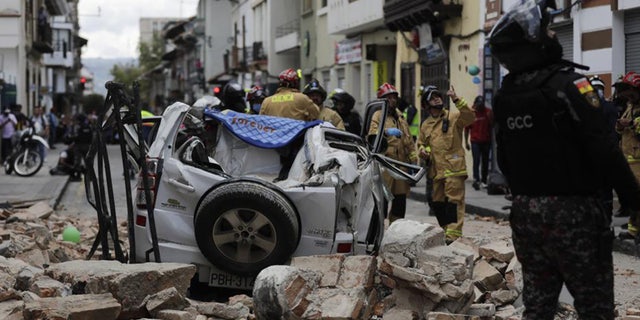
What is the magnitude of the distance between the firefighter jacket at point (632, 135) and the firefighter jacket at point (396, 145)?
2.30 m

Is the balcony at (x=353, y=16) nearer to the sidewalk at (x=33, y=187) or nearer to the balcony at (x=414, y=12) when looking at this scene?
the balcony at (x=414, y=12)

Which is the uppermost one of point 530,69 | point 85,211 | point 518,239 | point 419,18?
point 419,18

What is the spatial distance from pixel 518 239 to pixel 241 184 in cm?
316

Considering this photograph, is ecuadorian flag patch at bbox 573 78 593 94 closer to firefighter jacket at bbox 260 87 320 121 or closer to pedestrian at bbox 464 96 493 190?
firefighter jacket at bbox 260 87 320 121

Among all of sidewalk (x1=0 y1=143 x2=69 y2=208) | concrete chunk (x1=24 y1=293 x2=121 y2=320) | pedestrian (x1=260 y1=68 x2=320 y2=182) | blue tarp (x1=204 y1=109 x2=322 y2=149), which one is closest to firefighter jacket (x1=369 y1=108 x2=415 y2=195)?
pedestrian (x1=260 y1=68 x2=320 y2=182)

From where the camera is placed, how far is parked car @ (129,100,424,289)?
7723mm

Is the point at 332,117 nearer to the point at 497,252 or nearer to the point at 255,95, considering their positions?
the point at 255,95

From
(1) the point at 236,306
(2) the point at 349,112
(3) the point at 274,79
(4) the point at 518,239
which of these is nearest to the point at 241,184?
(1) the point at 236,306

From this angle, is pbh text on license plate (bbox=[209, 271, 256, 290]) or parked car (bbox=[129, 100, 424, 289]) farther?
pbh text on license plate (bbox=[209, 271, 256, 290])

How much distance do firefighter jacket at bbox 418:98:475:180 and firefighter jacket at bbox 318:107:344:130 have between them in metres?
1.04

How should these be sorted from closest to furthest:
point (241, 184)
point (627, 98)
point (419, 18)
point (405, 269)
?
point (405, 269)
point (241, 184)
point (627, 98)
point (419, 18)

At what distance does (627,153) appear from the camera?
1204 centimetres

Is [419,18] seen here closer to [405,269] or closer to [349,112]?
[349,112]

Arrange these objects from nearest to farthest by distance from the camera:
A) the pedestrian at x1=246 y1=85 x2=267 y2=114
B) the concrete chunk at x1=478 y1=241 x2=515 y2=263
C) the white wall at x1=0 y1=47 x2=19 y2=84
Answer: the concrete chunk at x1=478 y1=241 x2=515 y2=263 < the pedestrian at x1=246 y1=85 x2=267 y2=114 < the white wall at x1=0 y1=47 x2=19 y2=84
